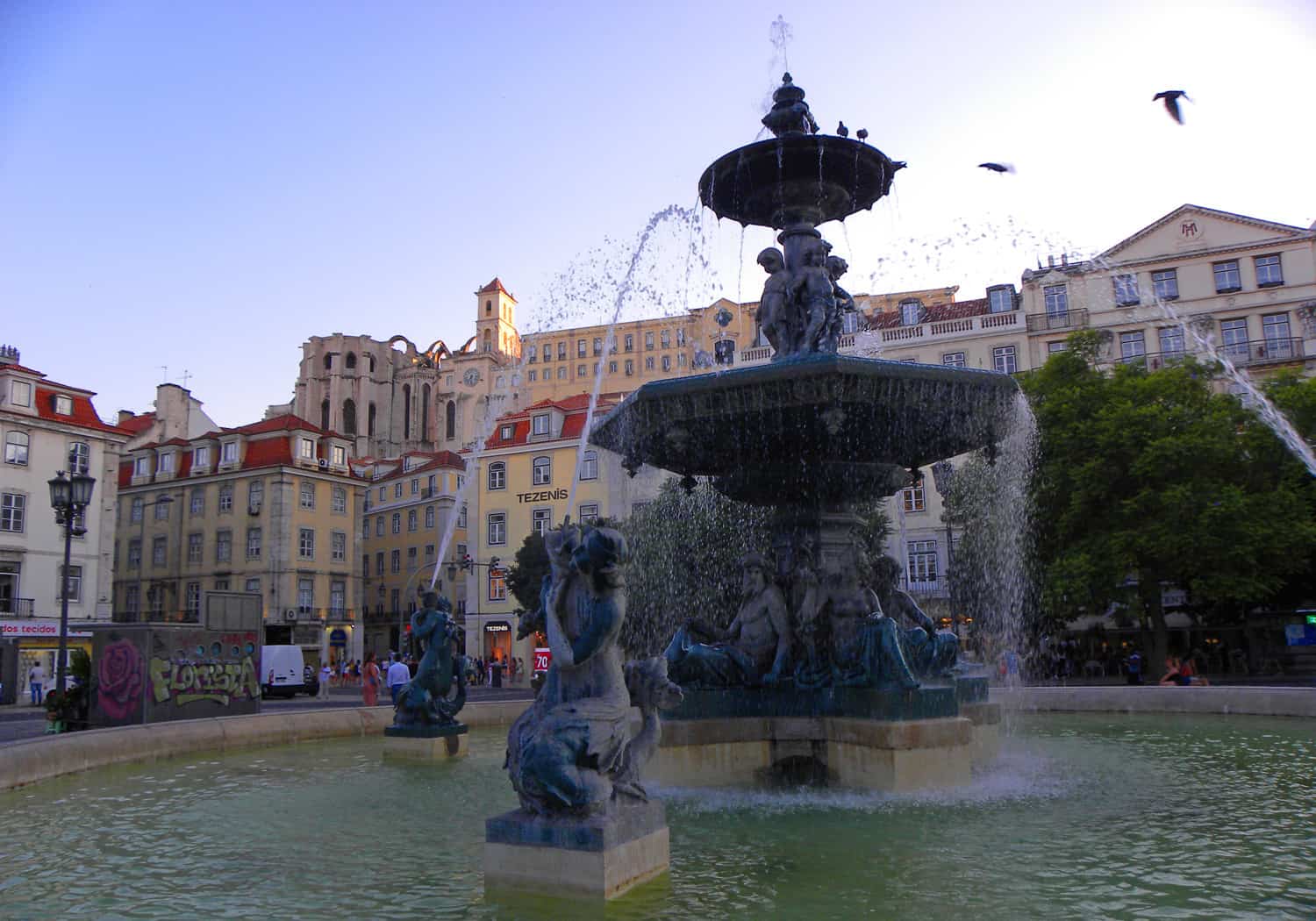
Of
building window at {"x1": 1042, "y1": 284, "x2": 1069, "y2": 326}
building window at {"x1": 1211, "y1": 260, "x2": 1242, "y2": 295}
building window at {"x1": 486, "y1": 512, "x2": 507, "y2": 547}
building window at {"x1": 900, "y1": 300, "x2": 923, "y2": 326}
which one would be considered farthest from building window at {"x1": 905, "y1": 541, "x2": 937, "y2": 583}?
building window at {"x1": 486, "y1": 512, "x2": 507, "y2": 547}

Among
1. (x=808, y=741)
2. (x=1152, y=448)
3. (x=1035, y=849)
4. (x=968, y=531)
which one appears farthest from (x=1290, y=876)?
(x=968, y=531)

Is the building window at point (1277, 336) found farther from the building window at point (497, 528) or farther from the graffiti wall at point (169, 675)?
the graffiti wall at point (169, 675)

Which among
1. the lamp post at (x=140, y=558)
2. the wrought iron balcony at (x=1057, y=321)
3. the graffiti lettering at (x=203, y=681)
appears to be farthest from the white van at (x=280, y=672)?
the wrought iron balcony at (x=1057, y=321)

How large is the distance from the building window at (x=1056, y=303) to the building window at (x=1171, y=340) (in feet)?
13.6

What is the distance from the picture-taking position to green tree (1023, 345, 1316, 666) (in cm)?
2741

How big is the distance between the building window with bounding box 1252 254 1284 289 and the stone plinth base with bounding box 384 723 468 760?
4373cm

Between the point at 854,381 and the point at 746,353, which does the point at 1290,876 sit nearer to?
the point at 854,381

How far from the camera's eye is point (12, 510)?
41.9 metres

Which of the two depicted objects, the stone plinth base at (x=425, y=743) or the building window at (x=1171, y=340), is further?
the building window at (x=1171, y=340)

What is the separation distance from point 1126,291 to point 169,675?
43.0 metres

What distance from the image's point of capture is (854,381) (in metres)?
8.73

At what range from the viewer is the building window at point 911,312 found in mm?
52306

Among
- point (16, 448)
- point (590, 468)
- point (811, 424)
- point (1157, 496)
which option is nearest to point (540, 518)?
point (590, 468)

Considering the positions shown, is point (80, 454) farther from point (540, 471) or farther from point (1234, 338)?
point (1234, 338)
